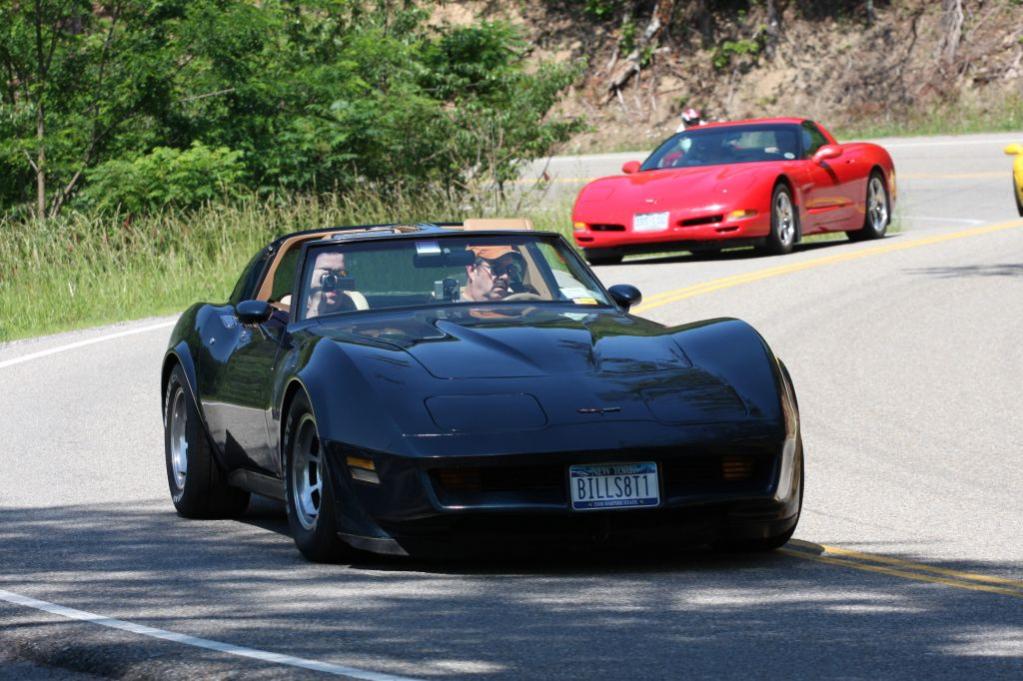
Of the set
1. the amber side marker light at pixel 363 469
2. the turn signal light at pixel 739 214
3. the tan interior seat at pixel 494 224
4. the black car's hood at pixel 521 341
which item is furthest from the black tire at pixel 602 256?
the amber side marker light at pixel 363 469

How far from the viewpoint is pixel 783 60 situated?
1833 inches

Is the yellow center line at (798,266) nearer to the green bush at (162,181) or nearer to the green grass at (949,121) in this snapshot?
the green bush at (162,181)

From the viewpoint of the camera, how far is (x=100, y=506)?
883cm

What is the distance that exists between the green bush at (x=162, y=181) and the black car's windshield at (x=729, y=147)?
24.4ft

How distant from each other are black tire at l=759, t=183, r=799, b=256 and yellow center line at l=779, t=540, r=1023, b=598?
43.2ft

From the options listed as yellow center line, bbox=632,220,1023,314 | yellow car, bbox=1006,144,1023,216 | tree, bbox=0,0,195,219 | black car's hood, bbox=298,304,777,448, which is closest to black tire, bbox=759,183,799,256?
yellow center line, bbox=632,220,1023,314

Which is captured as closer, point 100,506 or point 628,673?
point 628,673

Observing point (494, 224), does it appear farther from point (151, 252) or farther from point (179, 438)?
point (151, 252)

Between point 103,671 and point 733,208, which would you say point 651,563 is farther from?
point 733,208

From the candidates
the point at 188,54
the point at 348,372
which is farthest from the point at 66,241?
the point at 348,372

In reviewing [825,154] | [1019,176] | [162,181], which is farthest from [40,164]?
[1019,176]

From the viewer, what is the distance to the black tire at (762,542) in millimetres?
7145

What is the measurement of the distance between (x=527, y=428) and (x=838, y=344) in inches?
324

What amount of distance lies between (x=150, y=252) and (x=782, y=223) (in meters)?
7.19
